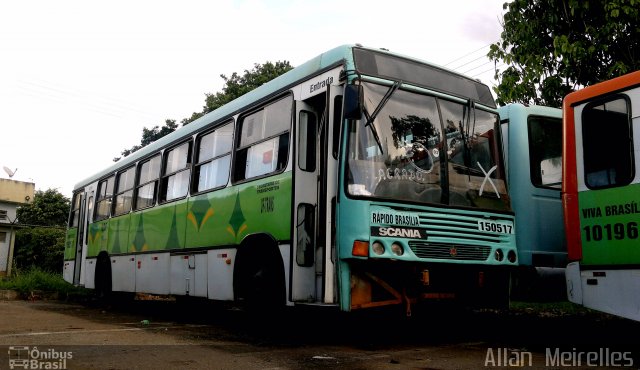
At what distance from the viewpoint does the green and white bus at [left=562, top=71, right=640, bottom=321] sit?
5484 mm

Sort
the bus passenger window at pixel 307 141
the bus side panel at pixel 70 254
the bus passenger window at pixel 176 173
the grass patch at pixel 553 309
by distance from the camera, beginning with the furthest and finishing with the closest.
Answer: the bus side panel at pixel 70 254 → the grass patch at pixel 553 309 → the bus passenger window at pixel 176 173 → the bus passenger window at pixel 307 141

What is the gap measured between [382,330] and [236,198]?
269 centimetres

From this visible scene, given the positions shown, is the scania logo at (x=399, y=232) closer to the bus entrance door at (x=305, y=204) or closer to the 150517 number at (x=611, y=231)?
the bus entrance door at (x=305, y=204)

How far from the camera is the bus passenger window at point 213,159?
8375mm

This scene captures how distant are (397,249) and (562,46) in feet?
17.9

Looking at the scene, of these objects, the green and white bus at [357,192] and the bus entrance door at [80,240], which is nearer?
the green and white bus at [357,192]

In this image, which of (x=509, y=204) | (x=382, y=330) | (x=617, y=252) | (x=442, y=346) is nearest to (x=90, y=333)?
(x=382, y=330)

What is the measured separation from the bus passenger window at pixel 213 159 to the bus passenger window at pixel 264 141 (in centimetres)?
37

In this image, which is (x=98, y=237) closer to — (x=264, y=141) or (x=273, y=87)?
(x=264, y=141)

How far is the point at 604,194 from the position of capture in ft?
19.0

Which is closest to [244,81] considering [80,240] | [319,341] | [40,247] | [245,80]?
[245,80]

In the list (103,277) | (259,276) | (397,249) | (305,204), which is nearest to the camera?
(397,249)

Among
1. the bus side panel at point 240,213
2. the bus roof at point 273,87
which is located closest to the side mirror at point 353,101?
the bus roof at point 273,87

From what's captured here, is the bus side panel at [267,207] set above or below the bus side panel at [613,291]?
above
